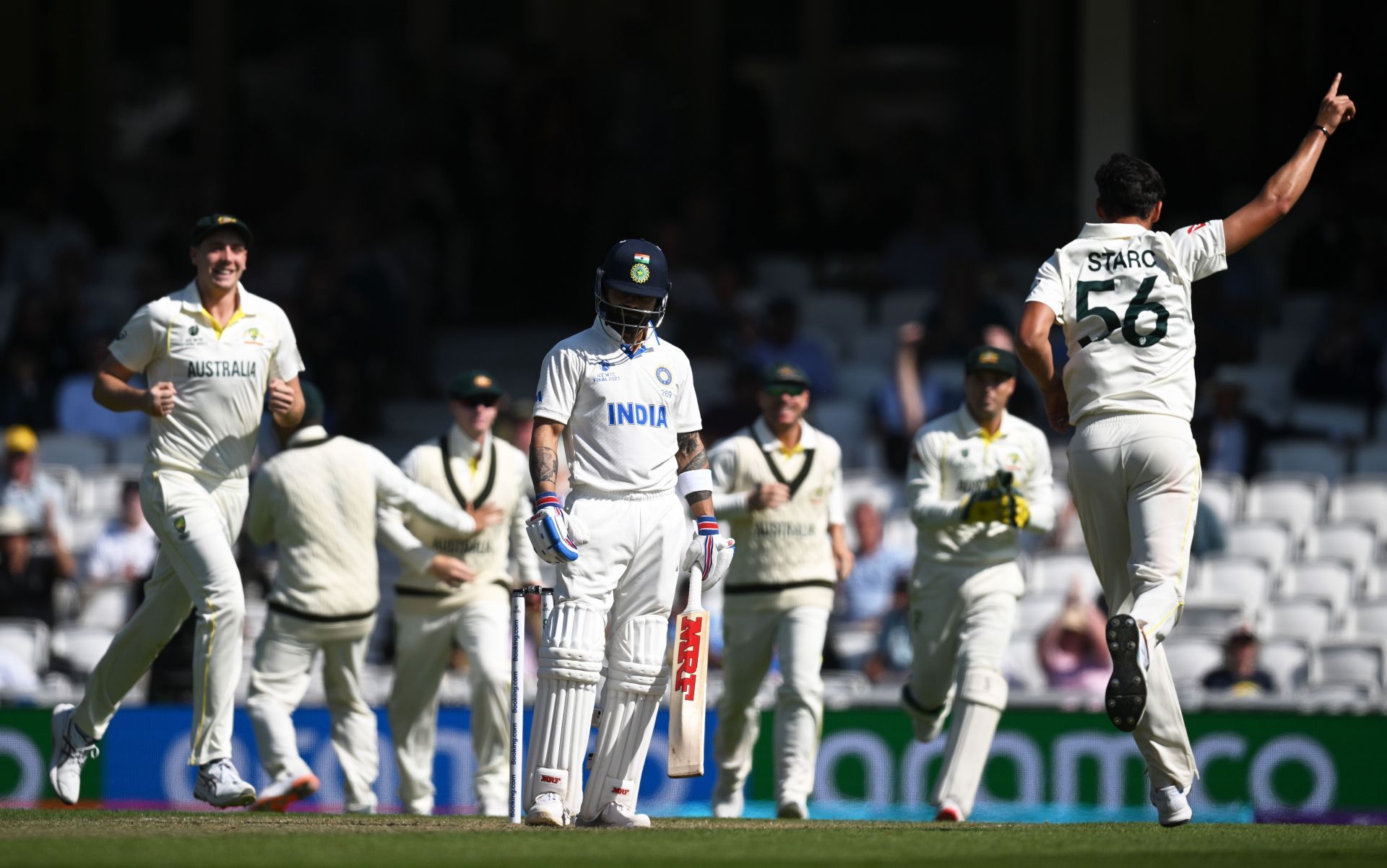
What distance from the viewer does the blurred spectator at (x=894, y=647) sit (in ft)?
43.0

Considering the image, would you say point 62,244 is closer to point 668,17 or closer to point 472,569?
point 668,17

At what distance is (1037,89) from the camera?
18391 mm

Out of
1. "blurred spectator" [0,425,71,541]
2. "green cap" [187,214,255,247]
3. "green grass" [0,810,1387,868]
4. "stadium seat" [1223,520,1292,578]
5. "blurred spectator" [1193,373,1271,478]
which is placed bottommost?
"green grass" [0,810,1387,868]

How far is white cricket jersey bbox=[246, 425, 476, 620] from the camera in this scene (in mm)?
10359

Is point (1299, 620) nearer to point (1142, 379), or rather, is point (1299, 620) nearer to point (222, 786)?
point (1142, 379)

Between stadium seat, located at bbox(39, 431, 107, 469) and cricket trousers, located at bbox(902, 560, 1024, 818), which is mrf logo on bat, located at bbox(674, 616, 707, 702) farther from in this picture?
stadium seat, located at bbox(39, 431, 107, 469)

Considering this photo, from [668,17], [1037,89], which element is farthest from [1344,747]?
[668,17]

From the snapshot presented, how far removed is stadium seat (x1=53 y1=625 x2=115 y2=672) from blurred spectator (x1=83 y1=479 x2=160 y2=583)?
0.50 m

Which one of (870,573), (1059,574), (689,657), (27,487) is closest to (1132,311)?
(689,657)

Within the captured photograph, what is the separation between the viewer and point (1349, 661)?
511 inches

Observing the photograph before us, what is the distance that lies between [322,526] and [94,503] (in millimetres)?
5428

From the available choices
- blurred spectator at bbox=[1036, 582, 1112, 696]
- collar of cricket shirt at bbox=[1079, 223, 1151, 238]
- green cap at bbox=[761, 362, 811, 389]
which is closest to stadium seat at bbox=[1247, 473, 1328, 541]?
blurred spectator at bbox=[1036, 582, 1112, 696]

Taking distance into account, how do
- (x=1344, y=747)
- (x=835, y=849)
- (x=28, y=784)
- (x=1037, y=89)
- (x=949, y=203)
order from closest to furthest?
(x=835, y=849), (x=1344, y=747), (x=28, y=784), (x=949, y=203), (x=1037, y=89)

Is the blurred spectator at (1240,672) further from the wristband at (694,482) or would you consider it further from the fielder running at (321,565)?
the wristband at (694,482)
